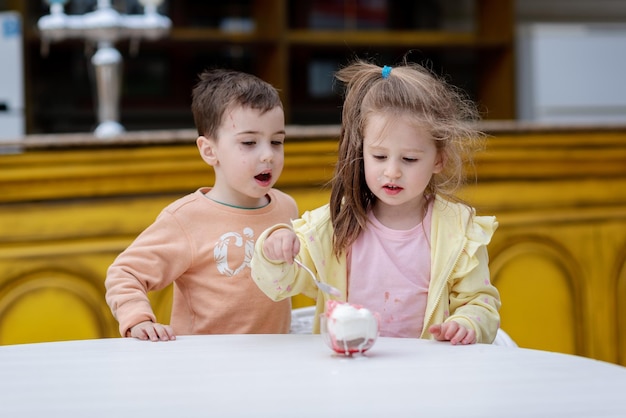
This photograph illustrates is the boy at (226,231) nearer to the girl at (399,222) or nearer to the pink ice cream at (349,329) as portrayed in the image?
the girl at (399,222)

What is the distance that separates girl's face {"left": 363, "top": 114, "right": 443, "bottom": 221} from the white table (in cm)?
26

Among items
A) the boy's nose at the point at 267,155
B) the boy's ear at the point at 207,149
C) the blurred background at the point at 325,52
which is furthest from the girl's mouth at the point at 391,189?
the blurred background at the point at 325,52

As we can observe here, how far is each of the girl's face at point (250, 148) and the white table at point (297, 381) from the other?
1.30 feet

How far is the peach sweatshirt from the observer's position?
146 cm

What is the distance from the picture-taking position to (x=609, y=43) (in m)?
4.37

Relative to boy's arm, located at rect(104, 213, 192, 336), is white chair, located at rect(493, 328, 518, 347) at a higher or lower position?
lower

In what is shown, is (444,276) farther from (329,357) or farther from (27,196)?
(27,196)

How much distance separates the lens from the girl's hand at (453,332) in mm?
1145

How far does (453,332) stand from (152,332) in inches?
14.7

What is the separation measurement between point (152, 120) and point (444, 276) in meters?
3.20

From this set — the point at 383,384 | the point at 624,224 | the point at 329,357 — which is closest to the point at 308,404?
the point at 383,384

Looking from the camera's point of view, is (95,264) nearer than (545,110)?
Yes

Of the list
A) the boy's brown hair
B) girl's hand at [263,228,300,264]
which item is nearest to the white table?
girl's hand at [263,228,300,264]

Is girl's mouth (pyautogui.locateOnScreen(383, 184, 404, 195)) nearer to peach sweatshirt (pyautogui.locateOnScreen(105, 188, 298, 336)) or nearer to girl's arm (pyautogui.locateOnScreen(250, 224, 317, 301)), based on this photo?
girl's arm (pyautogui.locateOnScreen(250, 224, 317, 301))
